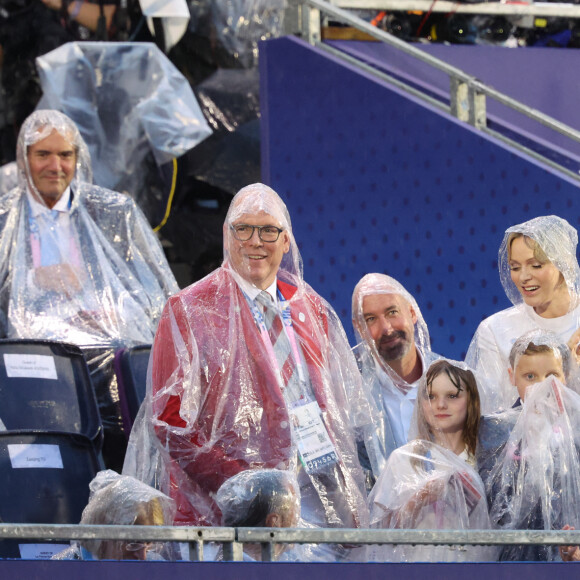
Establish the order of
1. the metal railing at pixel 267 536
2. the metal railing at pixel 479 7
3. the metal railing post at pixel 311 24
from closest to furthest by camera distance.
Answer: the metal railing at pixel 267 536 < the metal railing post at pixel 311 24 < the metal railing at pixel 479 7

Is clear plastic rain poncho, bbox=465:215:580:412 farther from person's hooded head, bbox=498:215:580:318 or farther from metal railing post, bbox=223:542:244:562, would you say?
metal railing post, bbox=223:542:244:562

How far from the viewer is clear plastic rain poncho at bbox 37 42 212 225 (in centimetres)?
630

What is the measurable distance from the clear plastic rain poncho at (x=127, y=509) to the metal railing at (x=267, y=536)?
0.20m

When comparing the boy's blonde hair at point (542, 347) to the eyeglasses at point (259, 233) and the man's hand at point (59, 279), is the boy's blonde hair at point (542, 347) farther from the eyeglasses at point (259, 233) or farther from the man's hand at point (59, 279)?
the man's hand at point (59, 279)

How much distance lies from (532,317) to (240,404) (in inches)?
45.8

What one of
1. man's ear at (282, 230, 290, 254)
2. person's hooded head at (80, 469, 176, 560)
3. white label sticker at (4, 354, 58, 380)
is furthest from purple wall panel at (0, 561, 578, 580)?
white label sticker at (4, 354, 58, 380)

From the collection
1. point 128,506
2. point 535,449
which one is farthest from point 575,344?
point 128,506

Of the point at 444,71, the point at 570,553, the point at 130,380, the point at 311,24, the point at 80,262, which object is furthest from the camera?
the point at 311,24

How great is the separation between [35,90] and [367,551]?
4190 millimetres

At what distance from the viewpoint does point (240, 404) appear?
3.36 m

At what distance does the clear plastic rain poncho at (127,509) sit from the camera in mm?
2797

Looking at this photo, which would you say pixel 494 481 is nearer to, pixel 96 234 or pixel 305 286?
pixel 305 286

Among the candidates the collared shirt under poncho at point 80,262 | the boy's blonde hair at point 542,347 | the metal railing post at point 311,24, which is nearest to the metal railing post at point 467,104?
the metal railing post at point 311,24

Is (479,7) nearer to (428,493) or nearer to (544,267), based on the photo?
(544,267)
